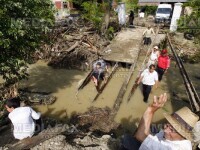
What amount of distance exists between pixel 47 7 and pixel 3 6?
2.13 metres

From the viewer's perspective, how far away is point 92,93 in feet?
34.9

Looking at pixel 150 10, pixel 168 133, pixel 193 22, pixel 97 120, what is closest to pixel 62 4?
pixel 150 10

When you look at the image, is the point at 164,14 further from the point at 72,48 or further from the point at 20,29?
the point at 20,29

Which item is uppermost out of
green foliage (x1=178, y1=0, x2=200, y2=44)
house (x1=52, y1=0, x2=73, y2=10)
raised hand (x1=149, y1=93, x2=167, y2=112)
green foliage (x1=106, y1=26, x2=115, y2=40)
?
house (x1=52, y1=0, x2=73, y2=10)

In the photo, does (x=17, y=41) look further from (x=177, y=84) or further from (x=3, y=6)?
(x=177, y=84)

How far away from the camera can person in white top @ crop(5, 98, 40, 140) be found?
186 inches

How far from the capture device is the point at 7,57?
23.1ft

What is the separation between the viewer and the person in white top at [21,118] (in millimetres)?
4715

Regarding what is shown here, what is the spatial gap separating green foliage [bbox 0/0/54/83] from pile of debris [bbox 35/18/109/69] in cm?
570

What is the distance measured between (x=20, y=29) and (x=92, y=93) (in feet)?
15.8

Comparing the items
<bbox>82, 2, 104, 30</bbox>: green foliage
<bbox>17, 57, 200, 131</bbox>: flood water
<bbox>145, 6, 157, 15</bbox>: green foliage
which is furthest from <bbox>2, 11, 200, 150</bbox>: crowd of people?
<bbox>145, 6, 157, 15</bbox>: green foliage

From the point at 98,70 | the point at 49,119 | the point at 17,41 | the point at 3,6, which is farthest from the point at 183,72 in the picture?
the point at 3,6

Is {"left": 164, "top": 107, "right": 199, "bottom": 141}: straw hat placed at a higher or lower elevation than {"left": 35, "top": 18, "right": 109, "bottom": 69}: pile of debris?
higher

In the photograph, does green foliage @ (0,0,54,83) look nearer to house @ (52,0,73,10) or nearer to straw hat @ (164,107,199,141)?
straw hat @ (164,107,199,141)
